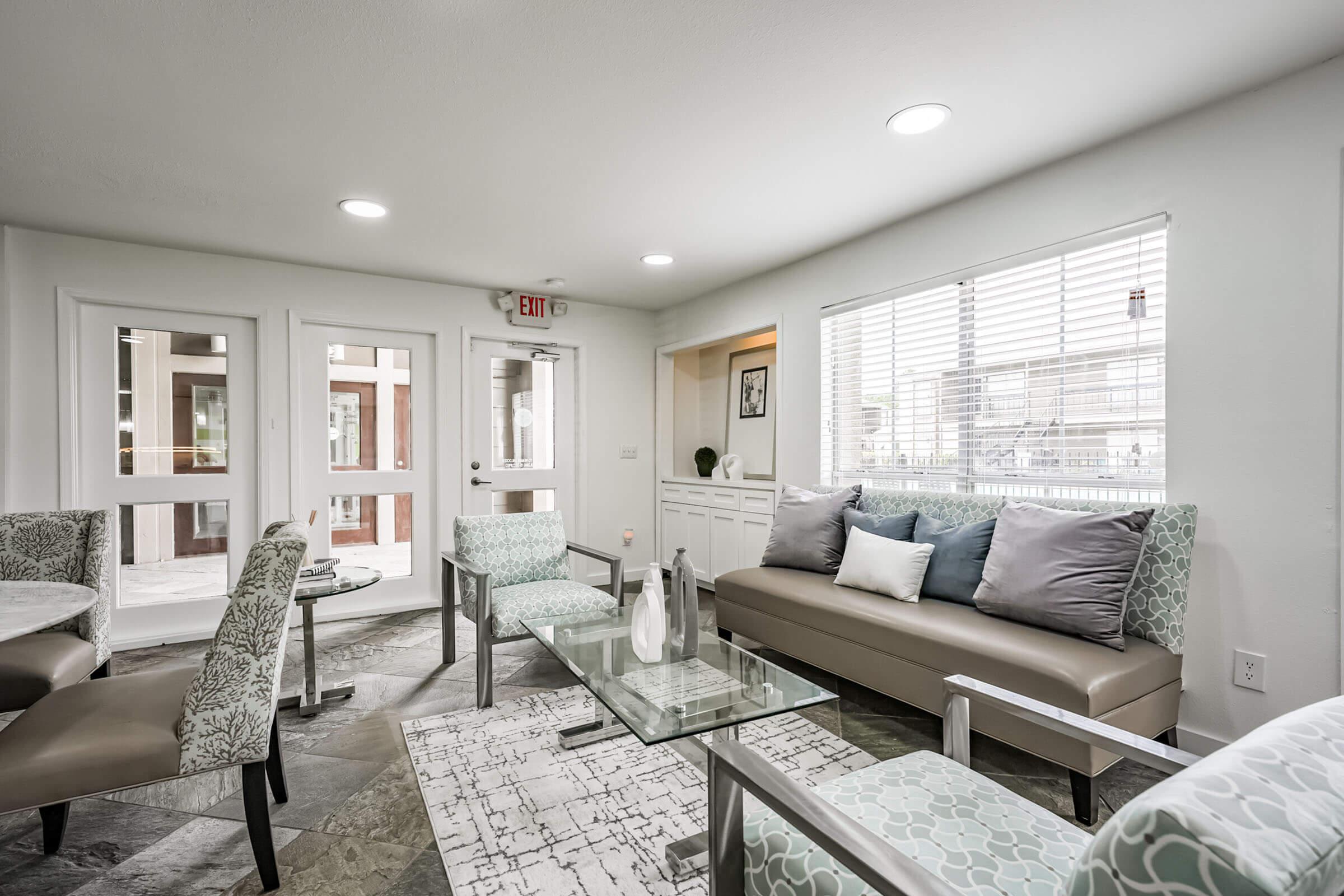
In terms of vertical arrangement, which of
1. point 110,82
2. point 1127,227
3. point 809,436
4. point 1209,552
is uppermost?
point 110,82

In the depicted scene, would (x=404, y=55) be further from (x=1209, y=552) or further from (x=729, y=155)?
(x=1209, y=552)

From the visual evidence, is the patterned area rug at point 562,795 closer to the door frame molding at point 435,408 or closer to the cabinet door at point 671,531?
the door frame molding at point 435,408

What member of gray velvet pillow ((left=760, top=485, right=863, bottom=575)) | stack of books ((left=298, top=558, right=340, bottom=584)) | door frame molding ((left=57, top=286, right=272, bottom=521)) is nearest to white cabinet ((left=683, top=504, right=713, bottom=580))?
gray velvet pillow ((left=760, top=485, right=863, bottom=575))

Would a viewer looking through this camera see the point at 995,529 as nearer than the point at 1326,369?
No

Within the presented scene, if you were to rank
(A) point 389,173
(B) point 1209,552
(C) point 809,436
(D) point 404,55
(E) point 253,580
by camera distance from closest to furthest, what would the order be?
1. (E) point 253,580
2. (D) point 404,55
3. (B) point 1209,552
4. (A) point 389,173
5. (C) point 809,436

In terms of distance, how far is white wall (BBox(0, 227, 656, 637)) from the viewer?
11.1ft

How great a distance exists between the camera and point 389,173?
107 inches

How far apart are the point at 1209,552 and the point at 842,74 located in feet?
6.87

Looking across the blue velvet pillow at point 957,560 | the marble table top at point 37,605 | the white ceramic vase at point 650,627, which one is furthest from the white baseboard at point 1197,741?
the marble table top at point 37,605

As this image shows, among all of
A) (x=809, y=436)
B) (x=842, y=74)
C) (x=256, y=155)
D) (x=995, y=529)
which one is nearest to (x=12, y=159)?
(x=256, y=155)

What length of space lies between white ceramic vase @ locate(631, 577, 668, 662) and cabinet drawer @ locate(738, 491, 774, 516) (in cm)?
223

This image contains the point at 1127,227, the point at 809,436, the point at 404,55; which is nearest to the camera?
the point at 404,55

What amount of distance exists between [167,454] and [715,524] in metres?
3.53

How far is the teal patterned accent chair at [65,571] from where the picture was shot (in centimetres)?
217
